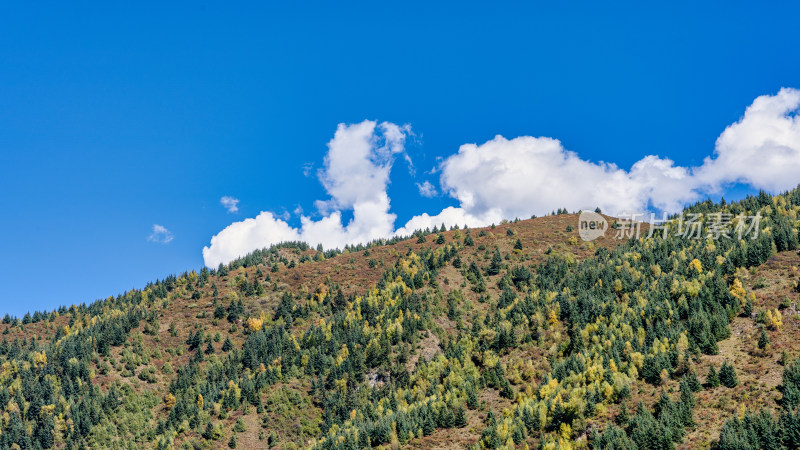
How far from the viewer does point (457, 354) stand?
354 feet

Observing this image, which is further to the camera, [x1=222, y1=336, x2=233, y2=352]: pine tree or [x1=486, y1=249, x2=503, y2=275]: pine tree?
[x1=486, y1=249, x2=503, y2=275]: pine tree

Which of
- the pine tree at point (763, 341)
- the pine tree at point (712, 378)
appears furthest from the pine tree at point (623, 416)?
the pine tree at point (763, 341)

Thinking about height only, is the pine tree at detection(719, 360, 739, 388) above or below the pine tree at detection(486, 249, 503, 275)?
below

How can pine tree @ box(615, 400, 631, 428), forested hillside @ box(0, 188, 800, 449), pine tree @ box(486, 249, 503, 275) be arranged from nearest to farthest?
pine tree @ box(615, 400, 631, 428), forested hillside @ box(0, 188, 800, 449), pine tree @ box(486, 249, 503, 275)

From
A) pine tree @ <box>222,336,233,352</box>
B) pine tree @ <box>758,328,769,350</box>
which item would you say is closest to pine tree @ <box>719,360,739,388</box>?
pine tree @ <box>758,328,769,350</box>

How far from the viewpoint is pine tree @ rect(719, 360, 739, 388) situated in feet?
239

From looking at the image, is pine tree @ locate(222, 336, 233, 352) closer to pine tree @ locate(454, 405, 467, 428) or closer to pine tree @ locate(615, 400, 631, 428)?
pine tree @ locate(454, 405, 467, 428)

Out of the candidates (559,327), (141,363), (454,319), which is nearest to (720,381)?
(559,327)

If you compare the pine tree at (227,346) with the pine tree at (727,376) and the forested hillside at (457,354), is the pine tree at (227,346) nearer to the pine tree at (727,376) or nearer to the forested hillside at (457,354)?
the forested hillside at (457,354)

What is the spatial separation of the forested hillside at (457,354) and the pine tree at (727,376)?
181mm

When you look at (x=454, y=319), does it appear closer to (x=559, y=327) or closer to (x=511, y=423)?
(x=559, y=327)

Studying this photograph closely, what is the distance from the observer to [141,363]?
397ft

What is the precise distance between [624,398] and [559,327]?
2992 cm

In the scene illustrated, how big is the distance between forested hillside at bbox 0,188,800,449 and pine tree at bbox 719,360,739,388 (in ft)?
0.60
